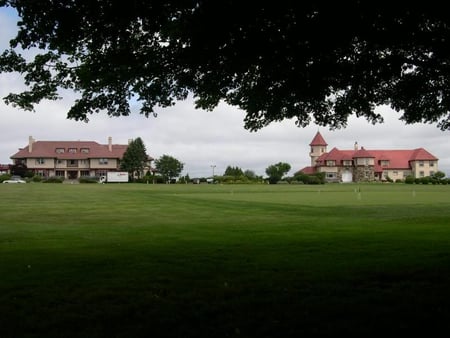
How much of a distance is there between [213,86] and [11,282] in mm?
5111

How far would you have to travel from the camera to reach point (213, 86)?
34.9 feet

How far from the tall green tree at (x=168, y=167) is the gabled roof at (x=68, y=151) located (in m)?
9.73

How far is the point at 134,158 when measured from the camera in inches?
4783

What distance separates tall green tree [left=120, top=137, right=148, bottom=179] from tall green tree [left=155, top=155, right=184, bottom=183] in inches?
392

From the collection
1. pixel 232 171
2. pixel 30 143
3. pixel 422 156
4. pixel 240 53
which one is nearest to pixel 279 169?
pixel 232 171

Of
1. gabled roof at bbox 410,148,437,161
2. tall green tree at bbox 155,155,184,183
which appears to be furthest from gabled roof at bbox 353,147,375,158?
tall green tree at bbox 155,155,184,183

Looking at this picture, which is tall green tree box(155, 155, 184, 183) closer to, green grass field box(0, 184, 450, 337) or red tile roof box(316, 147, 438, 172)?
red tile roof box(316, 147, 438, 172)

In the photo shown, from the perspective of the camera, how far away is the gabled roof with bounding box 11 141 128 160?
133625 millimetres

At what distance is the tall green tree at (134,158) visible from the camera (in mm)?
121438

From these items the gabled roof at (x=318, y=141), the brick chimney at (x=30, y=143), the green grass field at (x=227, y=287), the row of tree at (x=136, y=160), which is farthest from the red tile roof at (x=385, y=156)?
the green grass field at (x=227, y=287)

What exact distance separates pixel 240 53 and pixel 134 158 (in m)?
114

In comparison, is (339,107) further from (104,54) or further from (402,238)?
(104,54)

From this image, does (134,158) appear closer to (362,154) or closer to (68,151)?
(68,151)

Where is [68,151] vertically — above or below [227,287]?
above
